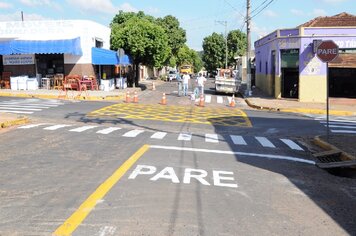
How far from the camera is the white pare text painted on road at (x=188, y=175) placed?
820 cm

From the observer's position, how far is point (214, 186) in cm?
794

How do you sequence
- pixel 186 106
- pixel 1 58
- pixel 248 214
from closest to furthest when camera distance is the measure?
pixel 248 214, pixel 186 106, pixel 1 58

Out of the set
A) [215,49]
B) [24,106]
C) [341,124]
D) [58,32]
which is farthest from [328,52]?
[215,49]

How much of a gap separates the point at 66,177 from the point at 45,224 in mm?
2625

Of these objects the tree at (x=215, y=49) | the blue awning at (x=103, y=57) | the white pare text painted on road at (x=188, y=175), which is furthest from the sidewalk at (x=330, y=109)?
the tree at (x=215, y=49)

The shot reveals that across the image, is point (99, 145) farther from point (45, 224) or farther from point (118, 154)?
point (45, 224)

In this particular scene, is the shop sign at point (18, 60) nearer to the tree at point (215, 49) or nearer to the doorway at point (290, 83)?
the doorway at point (290, 83)

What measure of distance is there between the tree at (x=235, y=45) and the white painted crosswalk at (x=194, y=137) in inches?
3385

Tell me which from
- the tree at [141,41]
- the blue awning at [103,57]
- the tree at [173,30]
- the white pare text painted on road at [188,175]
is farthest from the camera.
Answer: the tree at [173,30]

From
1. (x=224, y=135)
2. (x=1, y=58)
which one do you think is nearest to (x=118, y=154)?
(x=224, y=135)

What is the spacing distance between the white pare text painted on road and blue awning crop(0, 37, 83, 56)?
23.8 meters

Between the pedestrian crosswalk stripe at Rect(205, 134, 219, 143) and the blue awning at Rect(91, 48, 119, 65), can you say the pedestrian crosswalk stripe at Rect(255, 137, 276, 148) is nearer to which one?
the pedestrian crosswalk stripe at Rect(205, 134, 219, 143)

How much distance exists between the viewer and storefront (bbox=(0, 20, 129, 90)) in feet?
103

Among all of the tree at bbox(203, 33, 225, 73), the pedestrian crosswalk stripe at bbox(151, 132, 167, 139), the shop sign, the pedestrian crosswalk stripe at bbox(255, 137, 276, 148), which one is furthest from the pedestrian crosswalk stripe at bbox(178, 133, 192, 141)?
the tree at bbox(203, 33, 225, 73)
